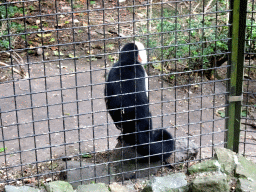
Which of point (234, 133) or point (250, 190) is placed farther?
point (234, 133)

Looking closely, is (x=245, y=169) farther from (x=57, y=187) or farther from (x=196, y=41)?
(x=196, y=41)

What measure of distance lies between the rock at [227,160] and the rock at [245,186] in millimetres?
160

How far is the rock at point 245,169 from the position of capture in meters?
3.22

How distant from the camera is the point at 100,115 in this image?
221 inches

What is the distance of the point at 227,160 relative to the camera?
335 centimetres

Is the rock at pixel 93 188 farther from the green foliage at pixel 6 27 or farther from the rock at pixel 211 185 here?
the green foliage at pixel 6 27

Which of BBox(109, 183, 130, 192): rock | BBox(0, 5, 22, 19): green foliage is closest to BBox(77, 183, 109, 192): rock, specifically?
BBox(109, 183, 130, 192): rock

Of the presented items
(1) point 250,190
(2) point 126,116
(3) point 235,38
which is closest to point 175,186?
(1) point 250,190

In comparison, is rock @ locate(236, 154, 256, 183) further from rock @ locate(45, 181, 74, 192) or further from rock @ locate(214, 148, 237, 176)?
rock @ locate(45, 181, 74, 192)

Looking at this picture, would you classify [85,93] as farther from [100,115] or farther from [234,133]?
[234,133]

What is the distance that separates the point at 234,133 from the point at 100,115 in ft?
8.30

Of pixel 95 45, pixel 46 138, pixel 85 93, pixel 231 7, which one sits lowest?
pixel 46 138

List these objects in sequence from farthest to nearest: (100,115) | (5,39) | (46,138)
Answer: (5,39) < (100,115) < (46,138)

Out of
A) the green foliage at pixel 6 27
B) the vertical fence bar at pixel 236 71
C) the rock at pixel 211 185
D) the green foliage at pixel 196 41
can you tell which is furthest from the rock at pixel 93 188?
the green foliage at pixel 6 27
